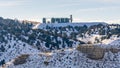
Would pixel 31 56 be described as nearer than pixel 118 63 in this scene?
No

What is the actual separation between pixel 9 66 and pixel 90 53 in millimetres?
25376

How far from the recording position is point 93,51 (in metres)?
161

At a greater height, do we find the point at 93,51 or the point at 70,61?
the point at 93,51

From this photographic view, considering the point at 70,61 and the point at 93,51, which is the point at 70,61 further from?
the point at 93,51

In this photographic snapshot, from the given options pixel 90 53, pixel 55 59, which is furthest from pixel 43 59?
pixel 90 53

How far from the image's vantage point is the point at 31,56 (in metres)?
168

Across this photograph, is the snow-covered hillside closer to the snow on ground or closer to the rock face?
the snow on ground

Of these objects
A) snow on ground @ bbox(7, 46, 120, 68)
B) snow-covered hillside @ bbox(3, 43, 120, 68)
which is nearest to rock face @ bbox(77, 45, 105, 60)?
snow-covered hillside @ bbox(3, 43, 120, 68)

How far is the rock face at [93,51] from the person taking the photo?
525ft

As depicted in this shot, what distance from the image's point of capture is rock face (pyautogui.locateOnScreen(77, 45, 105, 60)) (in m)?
160

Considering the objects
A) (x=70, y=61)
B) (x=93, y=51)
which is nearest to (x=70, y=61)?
(x=70, y=61)

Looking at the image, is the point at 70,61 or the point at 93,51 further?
the point at 70,61

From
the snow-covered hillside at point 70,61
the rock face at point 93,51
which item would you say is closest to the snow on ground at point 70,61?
the snow-covered hillside at point 70,61

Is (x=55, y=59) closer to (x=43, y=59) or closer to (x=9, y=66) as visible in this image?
(x=43, y=59)
